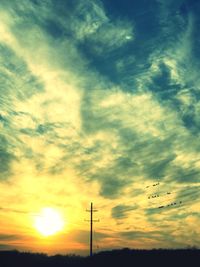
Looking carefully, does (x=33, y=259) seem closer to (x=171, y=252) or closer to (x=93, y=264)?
(x=93, y=264)

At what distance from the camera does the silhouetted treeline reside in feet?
133

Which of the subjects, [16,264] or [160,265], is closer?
[160,265]

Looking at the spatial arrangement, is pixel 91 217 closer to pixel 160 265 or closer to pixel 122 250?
pixel 122 250

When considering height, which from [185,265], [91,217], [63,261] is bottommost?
[185,265]

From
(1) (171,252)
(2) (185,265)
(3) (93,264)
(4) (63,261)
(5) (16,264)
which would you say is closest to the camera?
(2) (185,265)

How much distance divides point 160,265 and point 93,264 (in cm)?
1261

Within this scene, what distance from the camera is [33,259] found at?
57781 millimetres

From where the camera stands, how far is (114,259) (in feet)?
152

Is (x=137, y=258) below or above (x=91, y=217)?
below

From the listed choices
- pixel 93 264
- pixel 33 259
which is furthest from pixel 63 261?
pixel 93 264

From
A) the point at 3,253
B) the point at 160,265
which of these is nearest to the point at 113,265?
the point at 160,265

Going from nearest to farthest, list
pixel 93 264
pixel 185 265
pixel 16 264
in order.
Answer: pixel 185 265 < pixel 93 264 < pixel 16 264

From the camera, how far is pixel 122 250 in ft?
163

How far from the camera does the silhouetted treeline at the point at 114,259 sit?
40406mm
